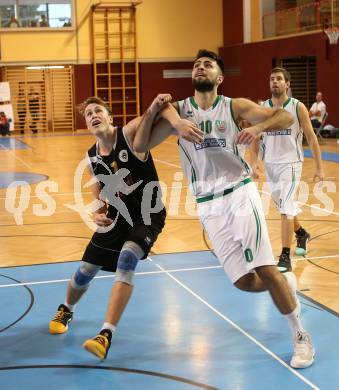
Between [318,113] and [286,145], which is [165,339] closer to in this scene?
[286,145]

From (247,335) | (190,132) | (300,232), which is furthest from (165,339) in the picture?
(300,232)

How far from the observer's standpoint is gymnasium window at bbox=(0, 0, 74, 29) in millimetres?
29672

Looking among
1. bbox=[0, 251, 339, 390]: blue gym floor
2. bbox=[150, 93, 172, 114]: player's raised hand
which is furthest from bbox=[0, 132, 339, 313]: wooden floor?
bbox=[150, 93, 172, 114]: player's raised hand

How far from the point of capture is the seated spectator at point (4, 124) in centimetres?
2766

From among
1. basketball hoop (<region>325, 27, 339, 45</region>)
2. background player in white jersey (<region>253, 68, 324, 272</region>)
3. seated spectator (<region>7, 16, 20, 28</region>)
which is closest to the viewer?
background player in white jersey (<region>253, 68, 324, 272</region>)

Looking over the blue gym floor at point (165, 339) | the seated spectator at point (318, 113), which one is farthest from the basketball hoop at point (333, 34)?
the blue gym floor at point (165, 339)

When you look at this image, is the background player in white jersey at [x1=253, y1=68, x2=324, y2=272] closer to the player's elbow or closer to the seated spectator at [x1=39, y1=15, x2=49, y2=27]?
the player's elbow

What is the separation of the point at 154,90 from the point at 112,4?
4336 mm

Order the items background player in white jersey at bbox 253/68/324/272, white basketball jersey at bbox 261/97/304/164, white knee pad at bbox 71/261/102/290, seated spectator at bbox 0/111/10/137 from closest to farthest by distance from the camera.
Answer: white knee pad at bbox 71/261/102/290
background player in white jersey at bbox 253/68/324/272
white basketball jersey at bbox 261/97/304/164
seated spectator at bbox 0/111/10/137

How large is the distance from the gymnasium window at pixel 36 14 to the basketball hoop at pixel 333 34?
1283cm

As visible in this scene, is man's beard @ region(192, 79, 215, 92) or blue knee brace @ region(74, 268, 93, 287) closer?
man's beard @ region(192, 79, 215, 92)

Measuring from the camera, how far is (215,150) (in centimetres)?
464

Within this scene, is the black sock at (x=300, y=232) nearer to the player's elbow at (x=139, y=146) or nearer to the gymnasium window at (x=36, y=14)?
the player's elbow at (x=139, y=146)

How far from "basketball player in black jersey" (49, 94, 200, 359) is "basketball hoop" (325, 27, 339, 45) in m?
18.1
